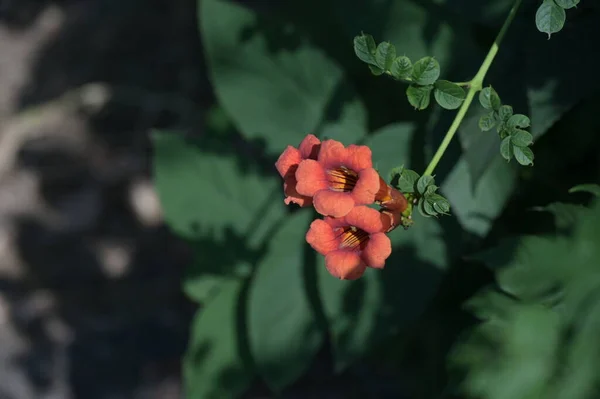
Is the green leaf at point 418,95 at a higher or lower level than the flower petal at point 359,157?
higher

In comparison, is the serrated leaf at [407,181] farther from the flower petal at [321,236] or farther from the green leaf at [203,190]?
the green leaf at [203,190]

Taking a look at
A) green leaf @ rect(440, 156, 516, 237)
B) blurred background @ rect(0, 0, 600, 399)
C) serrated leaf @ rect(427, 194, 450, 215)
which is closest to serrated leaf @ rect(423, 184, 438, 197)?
serrated leaf @ rect(427, 194, 450, 215)

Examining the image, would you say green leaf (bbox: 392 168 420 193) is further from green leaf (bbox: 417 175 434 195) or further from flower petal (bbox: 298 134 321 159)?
flower petal (bbox: 298 134 321 159)

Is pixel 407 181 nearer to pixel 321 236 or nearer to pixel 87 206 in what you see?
pixel 321 236

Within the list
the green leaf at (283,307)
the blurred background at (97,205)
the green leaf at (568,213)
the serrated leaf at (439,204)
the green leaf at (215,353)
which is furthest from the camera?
the blurred background at (97,205)

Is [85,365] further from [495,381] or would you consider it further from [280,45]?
[495,381]

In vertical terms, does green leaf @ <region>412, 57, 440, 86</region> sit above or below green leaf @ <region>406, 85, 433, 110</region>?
above

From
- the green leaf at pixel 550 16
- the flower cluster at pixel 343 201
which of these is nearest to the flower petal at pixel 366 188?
the flower cluster at pixel 343 201

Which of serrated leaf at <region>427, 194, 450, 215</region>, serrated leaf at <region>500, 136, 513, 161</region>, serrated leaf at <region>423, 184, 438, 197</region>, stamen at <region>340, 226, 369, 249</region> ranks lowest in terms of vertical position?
stamen at <region>340, 226, 369, 249</region>
